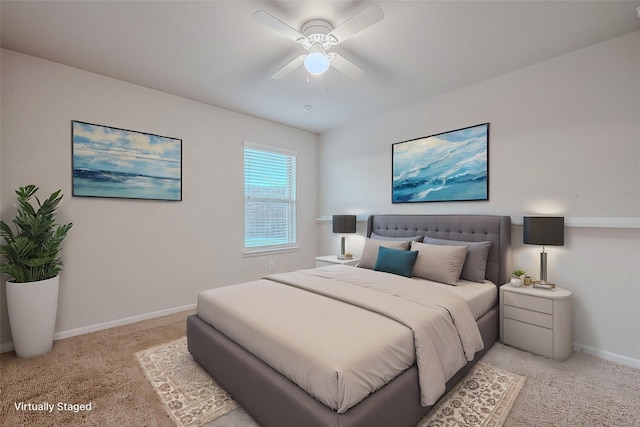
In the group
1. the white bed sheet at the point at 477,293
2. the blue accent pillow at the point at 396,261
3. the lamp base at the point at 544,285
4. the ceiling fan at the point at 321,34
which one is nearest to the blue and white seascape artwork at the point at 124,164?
the ceiling fan at the point at 321,34

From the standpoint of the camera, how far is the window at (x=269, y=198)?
4.29 meters

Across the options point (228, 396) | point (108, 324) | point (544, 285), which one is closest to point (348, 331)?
point (228, 396)

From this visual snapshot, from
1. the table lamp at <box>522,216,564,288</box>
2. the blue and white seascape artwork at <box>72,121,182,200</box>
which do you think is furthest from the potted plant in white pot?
the table lamp at <box>522,216,564,288</box>

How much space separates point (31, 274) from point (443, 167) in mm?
4232

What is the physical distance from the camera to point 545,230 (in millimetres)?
2496

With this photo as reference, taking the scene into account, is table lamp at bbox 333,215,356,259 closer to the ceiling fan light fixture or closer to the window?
the window

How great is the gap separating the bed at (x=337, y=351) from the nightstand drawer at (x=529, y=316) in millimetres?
117

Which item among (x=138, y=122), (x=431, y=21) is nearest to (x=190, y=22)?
(x=138, y=122)

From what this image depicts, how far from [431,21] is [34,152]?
366cm

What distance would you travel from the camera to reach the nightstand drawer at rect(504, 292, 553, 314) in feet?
7.89

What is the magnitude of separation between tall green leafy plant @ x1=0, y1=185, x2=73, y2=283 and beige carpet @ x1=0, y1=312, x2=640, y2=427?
73 cm

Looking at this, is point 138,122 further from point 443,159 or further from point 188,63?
point 443,159

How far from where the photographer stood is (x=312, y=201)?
200 inches

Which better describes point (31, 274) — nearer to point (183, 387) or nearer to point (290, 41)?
point (183, 387)
